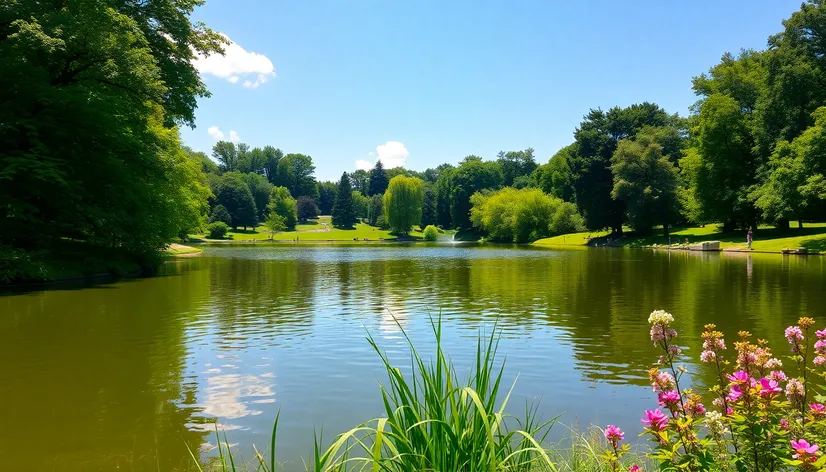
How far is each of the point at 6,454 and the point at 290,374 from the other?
3.71 metres

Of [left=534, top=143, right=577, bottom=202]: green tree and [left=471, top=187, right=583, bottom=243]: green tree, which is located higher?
[left=534, top=143, right=577, bottom=202]: green tree

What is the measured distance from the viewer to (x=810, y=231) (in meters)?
42.3

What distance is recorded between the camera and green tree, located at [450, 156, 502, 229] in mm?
109812

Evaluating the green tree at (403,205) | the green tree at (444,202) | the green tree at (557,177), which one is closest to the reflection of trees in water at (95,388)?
the green tree at (557,177)

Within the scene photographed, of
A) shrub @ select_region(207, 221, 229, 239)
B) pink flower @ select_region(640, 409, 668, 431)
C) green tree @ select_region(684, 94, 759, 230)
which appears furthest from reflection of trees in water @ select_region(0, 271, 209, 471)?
shrub @ select_region(207, 221, 229, 239)

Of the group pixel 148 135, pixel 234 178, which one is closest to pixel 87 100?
pixel 148 135

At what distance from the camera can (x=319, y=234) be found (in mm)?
109438

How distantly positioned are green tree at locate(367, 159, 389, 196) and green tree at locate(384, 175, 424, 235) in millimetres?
42754

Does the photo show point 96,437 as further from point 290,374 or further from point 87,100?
point 87,100

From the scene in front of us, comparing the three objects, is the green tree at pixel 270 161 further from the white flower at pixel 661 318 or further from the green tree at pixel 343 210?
the white flower at pixel 661 318

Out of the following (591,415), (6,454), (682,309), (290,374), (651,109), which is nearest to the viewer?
(6,454)

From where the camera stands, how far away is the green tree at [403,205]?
345 feet

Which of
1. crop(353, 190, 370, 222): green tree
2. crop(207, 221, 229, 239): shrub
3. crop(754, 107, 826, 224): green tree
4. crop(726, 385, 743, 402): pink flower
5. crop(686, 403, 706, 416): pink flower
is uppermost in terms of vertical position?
crop(353, 190, 370, 222): green tree

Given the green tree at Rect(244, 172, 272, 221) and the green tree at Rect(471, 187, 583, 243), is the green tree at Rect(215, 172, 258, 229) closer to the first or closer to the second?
the green tree at Rect(244, 172, 272, 221)
